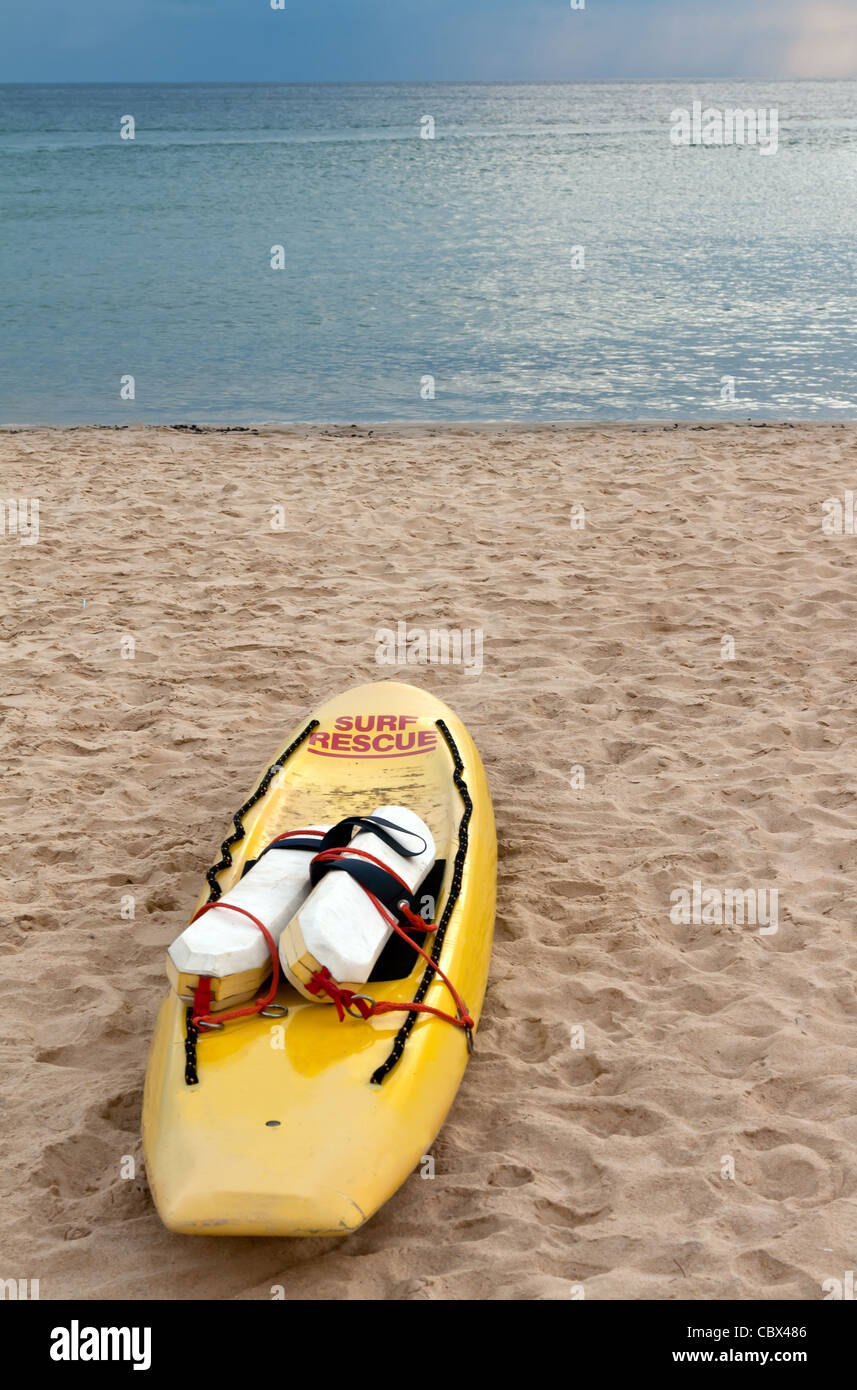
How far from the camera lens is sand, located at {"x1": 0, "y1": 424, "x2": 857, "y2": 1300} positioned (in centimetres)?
272

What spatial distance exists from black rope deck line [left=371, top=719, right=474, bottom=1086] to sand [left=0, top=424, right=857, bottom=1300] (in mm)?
360

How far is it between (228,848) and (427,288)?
1588 cm

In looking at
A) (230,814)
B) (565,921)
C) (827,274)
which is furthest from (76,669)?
(827,274)

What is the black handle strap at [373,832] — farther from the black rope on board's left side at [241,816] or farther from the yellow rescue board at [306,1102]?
the black rope on board's left side at [241,816]

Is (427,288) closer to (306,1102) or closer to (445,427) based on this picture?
(445,427)

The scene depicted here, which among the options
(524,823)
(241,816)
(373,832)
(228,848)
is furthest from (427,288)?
(373,832)

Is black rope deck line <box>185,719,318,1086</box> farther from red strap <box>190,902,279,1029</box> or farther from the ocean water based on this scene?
the ocean water

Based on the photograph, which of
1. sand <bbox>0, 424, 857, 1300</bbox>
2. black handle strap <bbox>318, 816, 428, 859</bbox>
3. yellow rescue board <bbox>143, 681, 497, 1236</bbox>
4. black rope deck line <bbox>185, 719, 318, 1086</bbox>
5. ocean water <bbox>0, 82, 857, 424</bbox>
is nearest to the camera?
yellow rescue board <bbox>143, 681, 497, 1236</bbox>

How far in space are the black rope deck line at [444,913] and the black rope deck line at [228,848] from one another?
0.49 m

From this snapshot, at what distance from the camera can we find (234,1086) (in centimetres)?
273

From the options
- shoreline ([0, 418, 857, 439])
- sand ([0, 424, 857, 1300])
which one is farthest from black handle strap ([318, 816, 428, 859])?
shoreline ([0, 418, 857, 439])

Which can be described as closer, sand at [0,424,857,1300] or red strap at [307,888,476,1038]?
sand at [0,424,857,1300]

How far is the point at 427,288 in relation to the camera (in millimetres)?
17875
